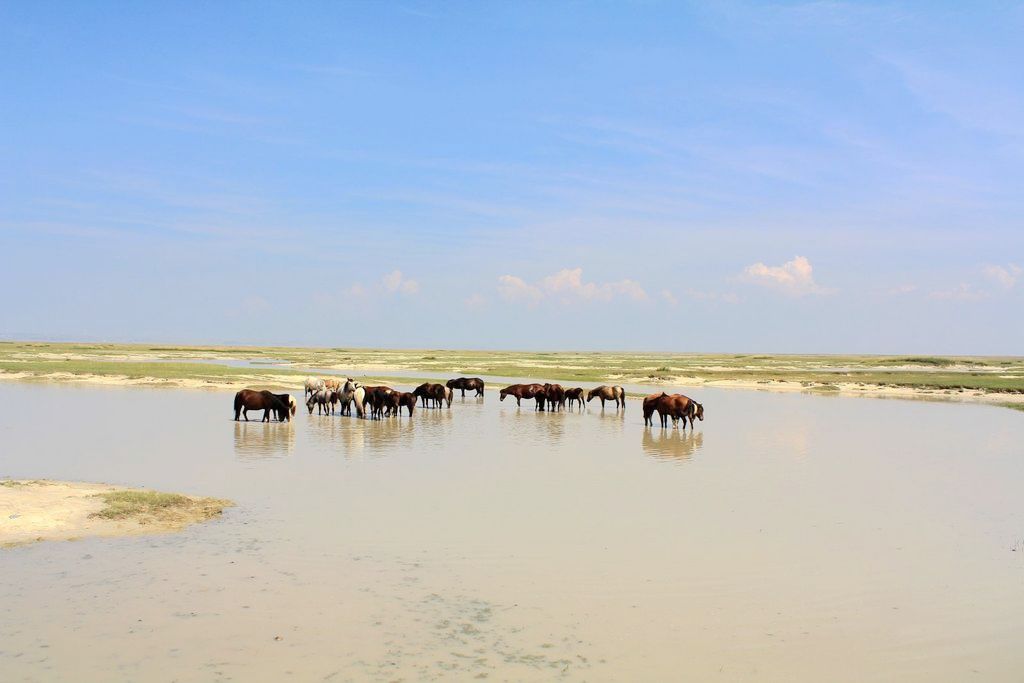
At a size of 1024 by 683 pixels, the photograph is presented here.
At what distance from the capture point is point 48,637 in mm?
6430

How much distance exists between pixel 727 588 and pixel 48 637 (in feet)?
20.2

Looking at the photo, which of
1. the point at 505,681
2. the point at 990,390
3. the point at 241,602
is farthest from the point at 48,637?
the point at 990,390

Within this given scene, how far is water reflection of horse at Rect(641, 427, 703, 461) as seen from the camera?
56.5 feet

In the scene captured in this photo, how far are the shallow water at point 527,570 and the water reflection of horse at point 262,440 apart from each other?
1.03 ft

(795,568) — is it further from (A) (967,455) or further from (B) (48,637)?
(A) (967,455)

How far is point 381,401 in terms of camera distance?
24375 mm

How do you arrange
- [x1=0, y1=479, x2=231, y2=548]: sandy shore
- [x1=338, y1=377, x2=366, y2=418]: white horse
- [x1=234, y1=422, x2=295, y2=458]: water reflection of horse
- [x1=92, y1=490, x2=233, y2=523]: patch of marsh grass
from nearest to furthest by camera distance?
[x1=0, y1=479, x2=231, y2=548]: sandy shore → [x1=92, y1=490, x2=233, y2=523]: patch of marsh grass → [x1=234, y1=422, x2=295, y2=458]: water reflection of horse → [x1=338, y1=377, x2=366, y2=418]: white horse

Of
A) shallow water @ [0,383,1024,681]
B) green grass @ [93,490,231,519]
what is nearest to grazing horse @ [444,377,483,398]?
shallow water @ [0,383,1024,681]

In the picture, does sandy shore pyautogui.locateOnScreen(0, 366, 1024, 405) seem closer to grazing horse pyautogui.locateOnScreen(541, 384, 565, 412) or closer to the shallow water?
grazing horse pyautogui.locateOnScreen(541, 384, 565, 412)

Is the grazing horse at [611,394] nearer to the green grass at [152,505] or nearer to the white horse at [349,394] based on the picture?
the white horse at [349,394]

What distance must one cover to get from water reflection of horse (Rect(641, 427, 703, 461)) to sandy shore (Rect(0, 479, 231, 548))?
31.2 ft

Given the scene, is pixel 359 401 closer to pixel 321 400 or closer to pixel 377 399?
pixel 377 399

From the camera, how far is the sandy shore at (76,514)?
9422 millimetres

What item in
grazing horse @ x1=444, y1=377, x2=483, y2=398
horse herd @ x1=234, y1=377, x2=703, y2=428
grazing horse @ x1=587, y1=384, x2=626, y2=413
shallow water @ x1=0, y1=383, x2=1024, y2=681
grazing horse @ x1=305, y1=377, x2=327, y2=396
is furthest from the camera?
grazing horse @ x1=444, y1=377, x2=483, y2=398
